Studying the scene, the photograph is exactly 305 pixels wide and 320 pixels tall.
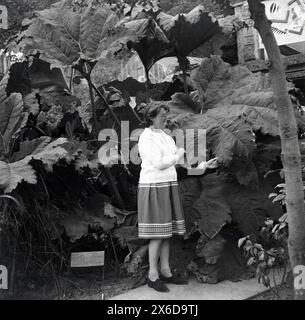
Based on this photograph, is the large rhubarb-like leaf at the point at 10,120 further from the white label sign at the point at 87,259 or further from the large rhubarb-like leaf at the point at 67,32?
the white label sign at the point at 87,259

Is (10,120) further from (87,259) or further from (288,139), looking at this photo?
(288,139)

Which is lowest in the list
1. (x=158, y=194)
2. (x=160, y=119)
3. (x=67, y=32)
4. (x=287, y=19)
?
(x=158, y=194)

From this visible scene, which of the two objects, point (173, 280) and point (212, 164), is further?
point (212, 164)

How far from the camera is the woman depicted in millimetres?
3748

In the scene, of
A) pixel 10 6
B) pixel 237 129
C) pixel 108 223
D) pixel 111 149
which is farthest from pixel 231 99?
pixel 10 6

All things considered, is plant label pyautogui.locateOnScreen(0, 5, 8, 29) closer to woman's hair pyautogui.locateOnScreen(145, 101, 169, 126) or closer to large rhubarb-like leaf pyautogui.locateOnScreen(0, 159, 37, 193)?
large rhubarb-like leaf pyautogui.locateOnScreen(0, 159, 37, 193)

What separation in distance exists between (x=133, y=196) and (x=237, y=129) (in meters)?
1.33

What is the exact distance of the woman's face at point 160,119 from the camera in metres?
3.87

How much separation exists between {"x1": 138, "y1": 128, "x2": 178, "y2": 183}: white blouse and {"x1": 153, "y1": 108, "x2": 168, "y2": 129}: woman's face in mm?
54

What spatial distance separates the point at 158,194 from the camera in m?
3.76

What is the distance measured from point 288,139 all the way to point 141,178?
4.17 feet

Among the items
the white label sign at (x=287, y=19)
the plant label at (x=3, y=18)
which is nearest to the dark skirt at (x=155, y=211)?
the plant label at (x=3, y=18)

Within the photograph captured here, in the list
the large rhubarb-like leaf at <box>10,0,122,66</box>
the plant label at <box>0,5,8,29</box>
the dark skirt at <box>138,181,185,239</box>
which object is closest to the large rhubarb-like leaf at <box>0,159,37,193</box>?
the dark skirt at <box>138,181,185,239</box>

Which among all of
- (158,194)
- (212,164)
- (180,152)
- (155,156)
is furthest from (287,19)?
(158,194)
